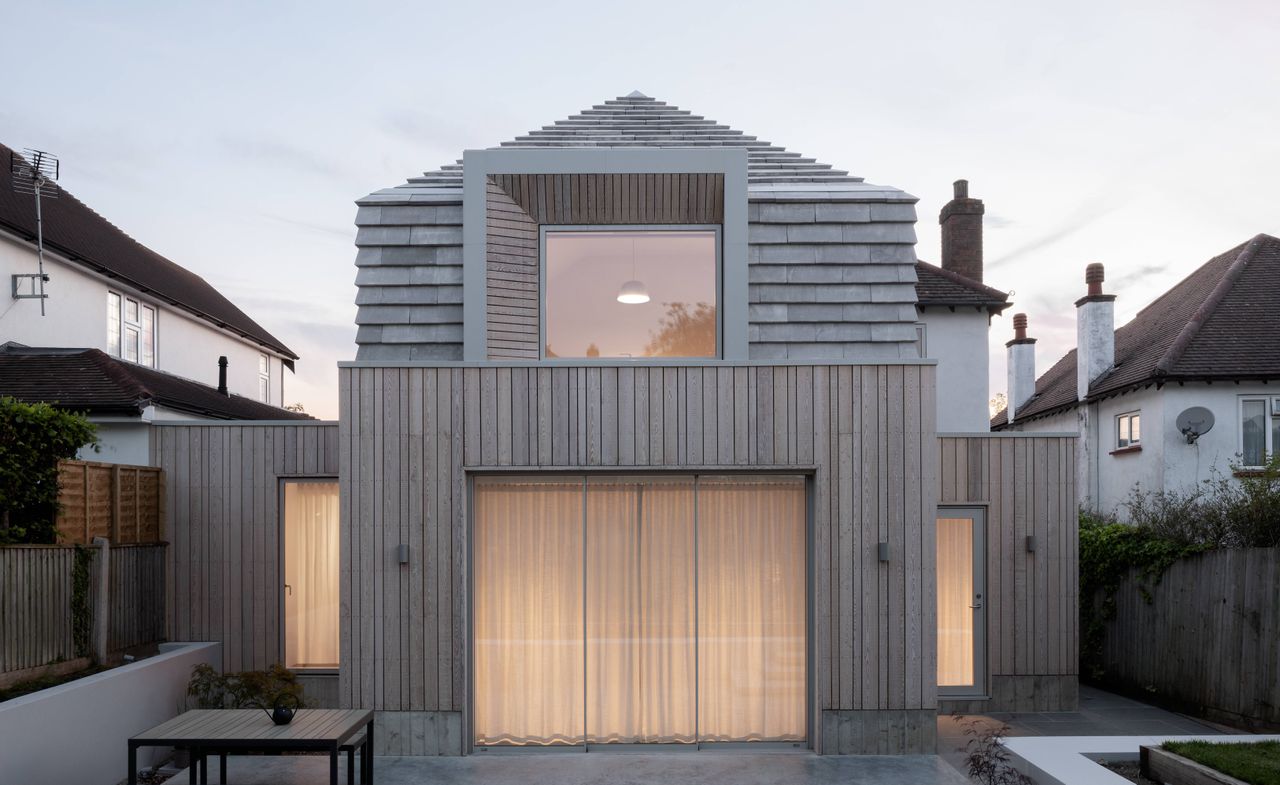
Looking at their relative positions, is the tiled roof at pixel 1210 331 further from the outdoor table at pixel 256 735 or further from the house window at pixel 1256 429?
the outdoor table at pixel 256 735

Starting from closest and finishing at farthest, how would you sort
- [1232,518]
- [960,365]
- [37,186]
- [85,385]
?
[1232,518] → [85,385] → [37,186] → [960,365]

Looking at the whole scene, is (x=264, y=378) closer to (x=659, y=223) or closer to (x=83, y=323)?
(x=83, y=323)

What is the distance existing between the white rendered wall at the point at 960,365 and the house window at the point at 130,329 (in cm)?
1315

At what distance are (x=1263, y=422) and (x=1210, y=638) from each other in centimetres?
687

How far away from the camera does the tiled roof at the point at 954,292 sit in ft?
43.3

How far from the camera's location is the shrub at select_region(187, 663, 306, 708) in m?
7.05

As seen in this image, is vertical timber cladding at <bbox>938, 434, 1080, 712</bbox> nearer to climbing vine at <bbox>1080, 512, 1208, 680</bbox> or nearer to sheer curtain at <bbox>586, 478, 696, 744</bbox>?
climbing vine at <bbox>1080, 512, 1208, 680</bbox>

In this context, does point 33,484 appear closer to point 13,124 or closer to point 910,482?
point 910,482

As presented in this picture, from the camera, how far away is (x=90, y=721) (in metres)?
5.84

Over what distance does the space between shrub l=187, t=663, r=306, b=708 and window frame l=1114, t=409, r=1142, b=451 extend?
12628mm

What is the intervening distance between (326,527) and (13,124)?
1187 centimetres

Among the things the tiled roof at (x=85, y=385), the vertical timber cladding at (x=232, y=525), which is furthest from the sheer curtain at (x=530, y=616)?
the tiled roof at (x=85, y=385)

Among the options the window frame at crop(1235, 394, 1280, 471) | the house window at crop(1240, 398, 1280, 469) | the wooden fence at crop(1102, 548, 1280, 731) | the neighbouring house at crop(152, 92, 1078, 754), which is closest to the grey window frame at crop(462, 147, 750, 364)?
the neighbouring house at crop(152, 92, 1078, 754)

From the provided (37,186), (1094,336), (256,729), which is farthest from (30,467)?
(1094,336)
